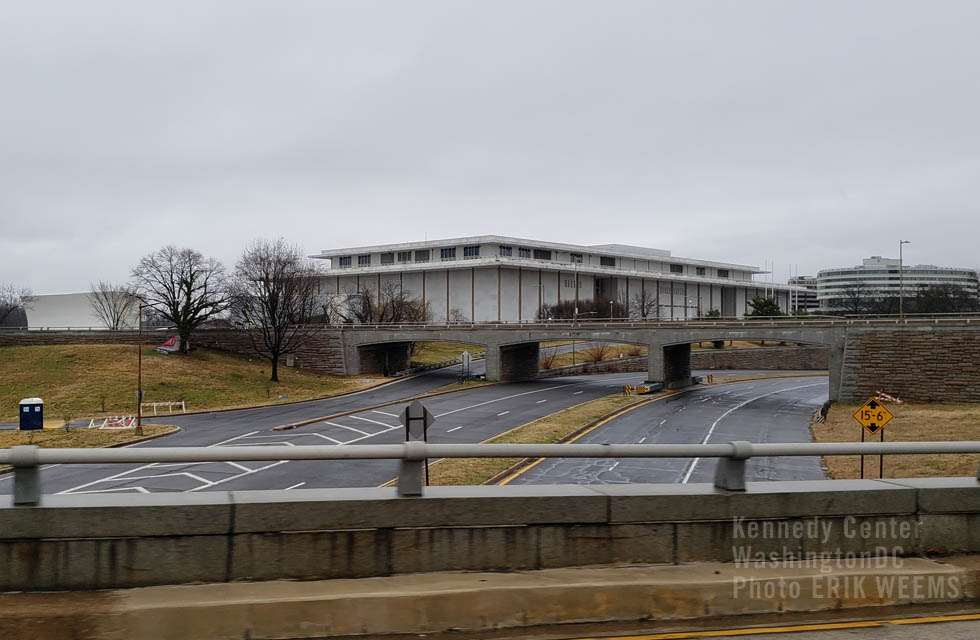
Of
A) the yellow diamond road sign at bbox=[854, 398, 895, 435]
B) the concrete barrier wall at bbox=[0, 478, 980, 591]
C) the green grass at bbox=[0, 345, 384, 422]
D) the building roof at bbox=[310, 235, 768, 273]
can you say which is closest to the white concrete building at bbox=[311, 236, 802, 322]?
the building roof at bbox=[310, 235, 768, 273]

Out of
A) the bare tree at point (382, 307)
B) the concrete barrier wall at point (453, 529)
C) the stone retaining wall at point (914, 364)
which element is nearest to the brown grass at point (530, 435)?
the stone retaining wall at point (914, 364)

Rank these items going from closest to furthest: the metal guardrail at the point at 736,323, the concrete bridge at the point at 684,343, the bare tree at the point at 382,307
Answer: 1. the concrete bridge at the point at 684,343
2. the metal guardrail at the point at 736,323
3. the bare tree at the point at 382,307

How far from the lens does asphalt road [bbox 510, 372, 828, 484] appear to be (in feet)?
95.6

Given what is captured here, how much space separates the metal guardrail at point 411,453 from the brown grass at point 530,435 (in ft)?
60.3

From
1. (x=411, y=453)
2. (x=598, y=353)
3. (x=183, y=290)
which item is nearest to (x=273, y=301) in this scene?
(x=183, y=290)

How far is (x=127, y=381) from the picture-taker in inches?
2466

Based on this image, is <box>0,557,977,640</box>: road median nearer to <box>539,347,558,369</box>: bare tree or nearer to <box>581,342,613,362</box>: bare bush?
<box>539,347,558,369</box>: bare tree

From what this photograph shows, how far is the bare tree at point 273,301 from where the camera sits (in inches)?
2931

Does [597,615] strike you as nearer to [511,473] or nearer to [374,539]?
[374,539]

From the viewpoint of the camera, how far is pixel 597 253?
464ft

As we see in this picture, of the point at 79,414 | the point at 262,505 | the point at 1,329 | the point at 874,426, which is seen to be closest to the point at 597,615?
the point at 262,505

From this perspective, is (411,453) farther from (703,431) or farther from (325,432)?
(703,431)

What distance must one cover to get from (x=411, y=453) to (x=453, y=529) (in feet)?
2.72

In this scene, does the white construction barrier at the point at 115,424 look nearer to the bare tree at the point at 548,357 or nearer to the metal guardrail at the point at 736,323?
the metal guardrail at the point at 736,323
